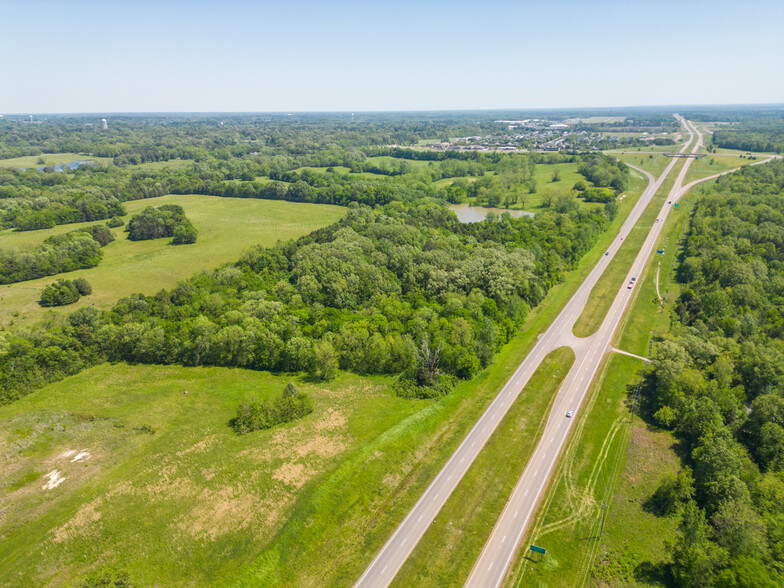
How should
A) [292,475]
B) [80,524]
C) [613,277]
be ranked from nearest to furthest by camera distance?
1. [80,524]
2. [292,475]
3. [613,277]

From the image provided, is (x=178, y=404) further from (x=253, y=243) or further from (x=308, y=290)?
(x=253, y=243)

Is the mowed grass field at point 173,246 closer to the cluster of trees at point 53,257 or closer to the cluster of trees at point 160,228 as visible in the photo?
the cluster of trees at point 53,257

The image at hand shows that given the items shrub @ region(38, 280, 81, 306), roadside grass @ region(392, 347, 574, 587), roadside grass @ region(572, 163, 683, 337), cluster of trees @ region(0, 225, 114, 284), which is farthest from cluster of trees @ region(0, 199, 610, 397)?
cluster of trees @ region(0, 225, 114, 284)

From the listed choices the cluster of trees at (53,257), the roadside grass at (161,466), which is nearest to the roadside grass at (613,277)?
the roadside grass at (161,466)

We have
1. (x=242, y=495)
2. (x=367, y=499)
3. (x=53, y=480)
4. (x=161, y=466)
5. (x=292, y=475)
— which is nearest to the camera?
(x=242, y=495)

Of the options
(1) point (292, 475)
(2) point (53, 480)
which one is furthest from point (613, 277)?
(2) point (53, 480)

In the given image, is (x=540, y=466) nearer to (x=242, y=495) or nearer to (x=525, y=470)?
(x=525, y=470)

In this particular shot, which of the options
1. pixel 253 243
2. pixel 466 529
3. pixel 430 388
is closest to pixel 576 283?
pixel 430 388
